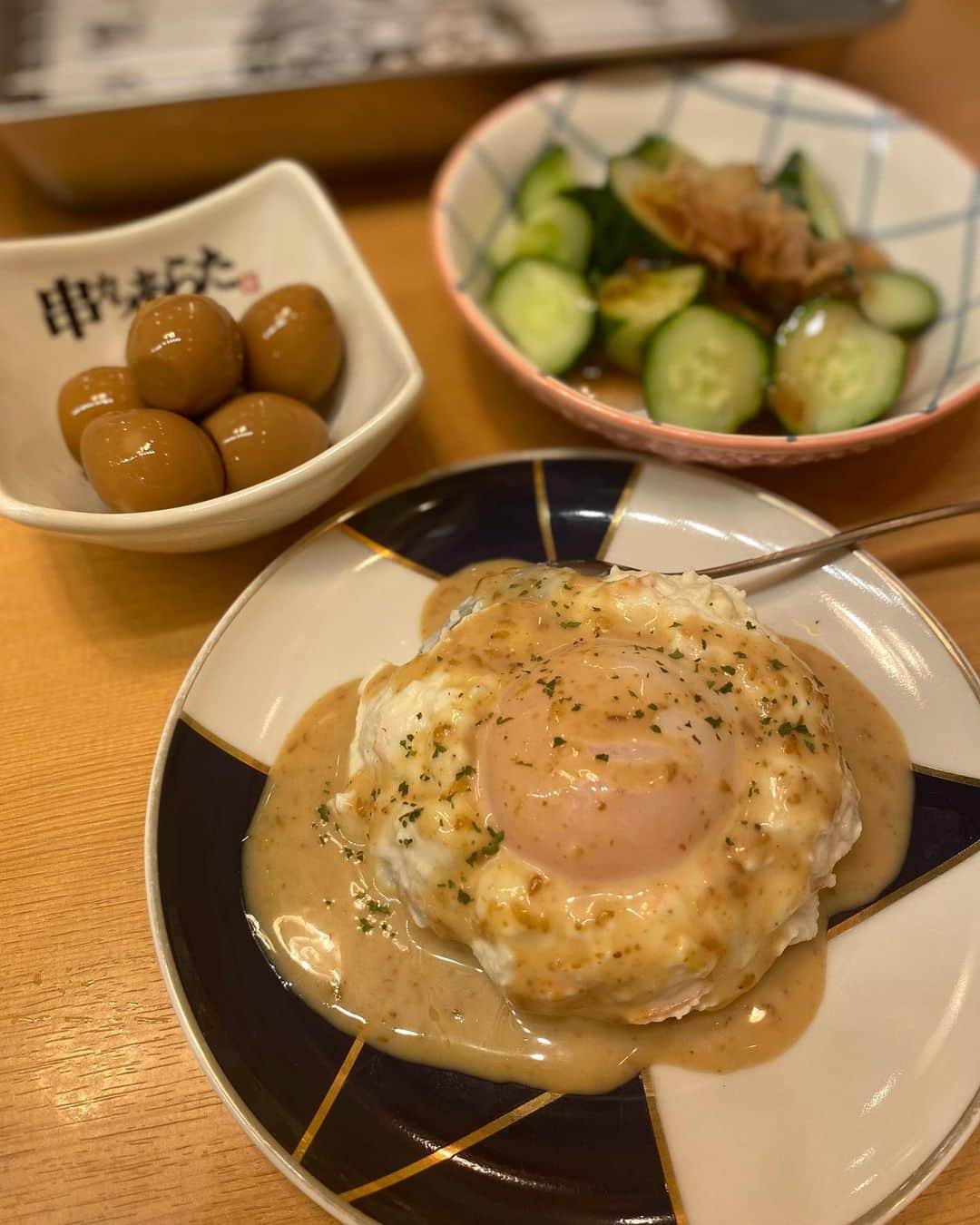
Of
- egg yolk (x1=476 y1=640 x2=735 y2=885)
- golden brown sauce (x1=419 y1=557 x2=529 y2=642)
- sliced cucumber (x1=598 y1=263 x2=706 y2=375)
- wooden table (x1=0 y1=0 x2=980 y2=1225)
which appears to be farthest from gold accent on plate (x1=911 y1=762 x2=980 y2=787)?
sliced cucumber (x1=598 y1=263 x2=706 y2=375)

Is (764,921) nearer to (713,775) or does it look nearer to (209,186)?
(713,775)

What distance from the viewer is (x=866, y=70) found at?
366cm

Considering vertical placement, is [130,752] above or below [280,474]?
below

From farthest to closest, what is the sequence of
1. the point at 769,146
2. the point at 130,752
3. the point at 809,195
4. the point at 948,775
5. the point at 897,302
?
the point at 769,146
the point at 809,195
the point at 897,302
the point at 130,752
the point at 948,775

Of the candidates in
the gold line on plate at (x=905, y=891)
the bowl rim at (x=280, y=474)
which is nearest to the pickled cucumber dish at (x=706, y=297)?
the bowl rim at (x=280, y=474)

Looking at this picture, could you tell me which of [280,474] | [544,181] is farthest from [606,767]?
[544,181]

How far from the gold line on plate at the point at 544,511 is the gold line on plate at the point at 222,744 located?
2.97 ft

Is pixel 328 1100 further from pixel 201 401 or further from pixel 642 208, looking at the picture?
pixel 642 208

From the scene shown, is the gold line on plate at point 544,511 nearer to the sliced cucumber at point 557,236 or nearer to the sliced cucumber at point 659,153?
the sliced cucumber at point 557,236

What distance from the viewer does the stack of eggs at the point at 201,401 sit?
203 cm

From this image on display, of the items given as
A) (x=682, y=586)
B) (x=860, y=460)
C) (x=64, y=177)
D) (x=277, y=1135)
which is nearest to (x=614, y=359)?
(x=860, y=460)

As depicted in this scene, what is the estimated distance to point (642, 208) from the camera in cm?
273

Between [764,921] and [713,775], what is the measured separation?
286 millimetres

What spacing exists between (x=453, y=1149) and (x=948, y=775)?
132 cm
